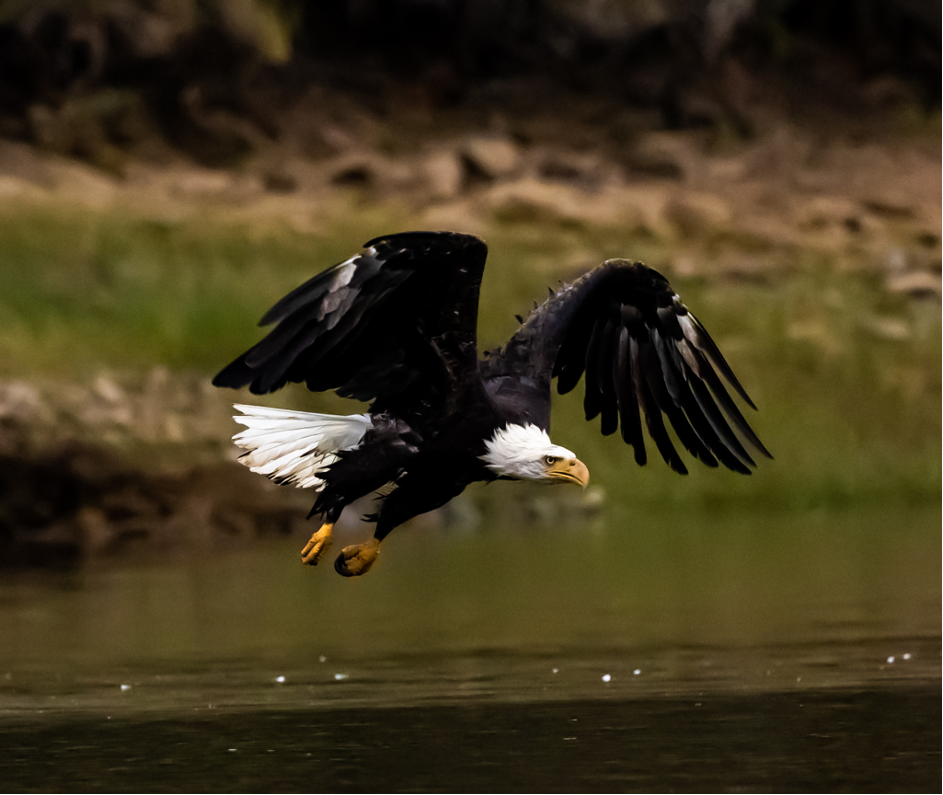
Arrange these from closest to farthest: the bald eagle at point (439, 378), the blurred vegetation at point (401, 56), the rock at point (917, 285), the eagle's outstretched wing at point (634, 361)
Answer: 1. the bald eagle at point (439, 378)
2. the eagle's outstretched wing at point (634, 361)
3. the rock at point (917, 285)
4. the blurred vegetation at point (401, 56)

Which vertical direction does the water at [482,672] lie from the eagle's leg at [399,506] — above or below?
below

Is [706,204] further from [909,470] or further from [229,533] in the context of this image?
[229,533]


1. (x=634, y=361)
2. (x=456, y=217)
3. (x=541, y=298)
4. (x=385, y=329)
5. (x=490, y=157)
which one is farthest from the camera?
(x=490, y=157)

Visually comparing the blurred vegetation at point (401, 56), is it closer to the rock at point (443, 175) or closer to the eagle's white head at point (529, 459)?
the rock at point (443, 175)

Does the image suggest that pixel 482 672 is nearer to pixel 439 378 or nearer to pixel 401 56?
pixel 439 378

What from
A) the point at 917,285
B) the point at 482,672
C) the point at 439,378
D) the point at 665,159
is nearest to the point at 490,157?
the point at 665,159

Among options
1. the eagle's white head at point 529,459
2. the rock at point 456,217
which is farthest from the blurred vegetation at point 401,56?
the eagle's white head at point 529,459

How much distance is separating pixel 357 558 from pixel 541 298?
934 centimetres

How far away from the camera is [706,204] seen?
1008 inches

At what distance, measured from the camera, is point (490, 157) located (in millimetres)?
26359

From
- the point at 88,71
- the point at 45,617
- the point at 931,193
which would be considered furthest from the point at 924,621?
the point at 88,71

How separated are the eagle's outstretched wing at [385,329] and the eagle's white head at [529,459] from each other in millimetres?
254

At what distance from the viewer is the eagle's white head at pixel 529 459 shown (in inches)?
278

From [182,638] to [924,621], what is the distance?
422cm
